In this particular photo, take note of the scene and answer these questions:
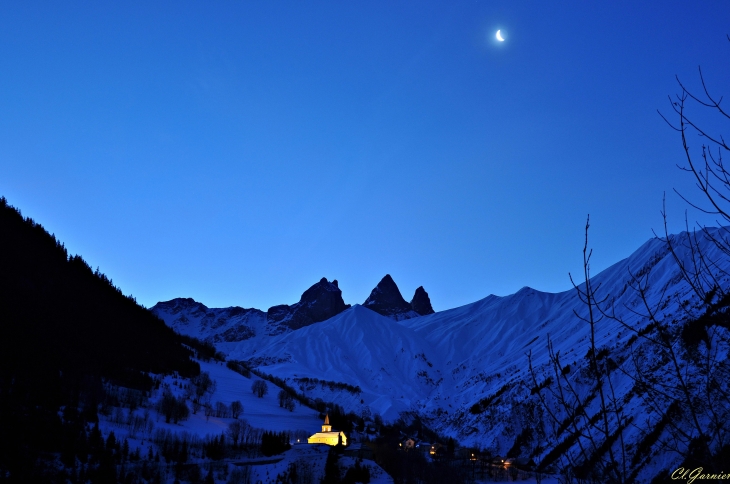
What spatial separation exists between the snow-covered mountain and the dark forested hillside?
40862 mm

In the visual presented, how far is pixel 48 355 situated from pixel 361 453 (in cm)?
2433

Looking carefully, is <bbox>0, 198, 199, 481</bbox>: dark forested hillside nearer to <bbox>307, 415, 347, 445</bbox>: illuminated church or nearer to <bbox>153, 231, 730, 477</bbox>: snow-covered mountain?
<bbox>307, 415, 347, 445</bbox>: illuminated church

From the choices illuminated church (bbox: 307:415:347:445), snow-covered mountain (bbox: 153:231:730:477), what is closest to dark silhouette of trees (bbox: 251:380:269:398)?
illuminated church (bbox: 307:415:347:445)

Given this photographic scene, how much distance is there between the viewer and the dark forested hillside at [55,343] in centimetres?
2705

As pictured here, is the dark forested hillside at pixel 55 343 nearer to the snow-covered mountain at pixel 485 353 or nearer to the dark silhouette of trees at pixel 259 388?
the dark silhouette of trees at pixel 259 388

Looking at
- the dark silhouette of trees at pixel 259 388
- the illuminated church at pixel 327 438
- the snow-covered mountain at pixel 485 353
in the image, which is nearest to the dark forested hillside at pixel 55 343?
the dark silhouette of trees at pixel 259 388

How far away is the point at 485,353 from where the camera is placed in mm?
137250

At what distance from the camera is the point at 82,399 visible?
34219 millimetres

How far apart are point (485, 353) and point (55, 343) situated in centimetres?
11176

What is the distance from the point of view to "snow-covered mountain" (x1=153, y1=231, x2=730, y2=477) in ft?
229

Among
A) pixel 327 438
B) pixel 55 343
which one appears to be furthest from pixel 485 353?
pixel 55 343

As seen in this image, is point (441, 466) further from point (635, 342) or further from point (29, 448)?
point (29, 448)

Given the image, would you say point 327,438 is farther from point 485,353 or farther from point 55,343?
point 485,353

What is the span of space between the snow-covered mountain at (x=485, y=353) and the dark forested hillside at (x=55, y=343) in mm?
40862
